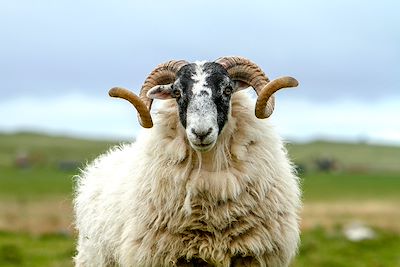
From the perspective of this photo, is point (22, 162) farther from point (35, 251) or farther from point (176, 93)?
point (176, 93)

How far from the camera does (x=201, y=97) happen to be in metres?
9.53

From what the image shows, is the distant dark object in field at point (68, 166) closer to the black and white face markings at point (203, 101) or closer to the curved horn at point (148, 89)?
the curved horn at point (148, 89)

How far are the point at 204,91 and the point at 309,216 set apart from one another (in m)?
24.2

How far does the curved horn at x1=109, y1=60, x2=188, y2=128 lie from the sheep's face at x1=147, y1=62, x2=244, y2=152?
8.2 inches

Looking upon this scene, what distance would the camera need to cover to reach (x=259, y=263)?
9.60 meters

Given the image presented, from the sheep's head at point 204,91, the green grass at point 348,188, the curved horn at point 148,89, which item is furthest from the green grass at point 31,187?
the sheep's head at point 204,91

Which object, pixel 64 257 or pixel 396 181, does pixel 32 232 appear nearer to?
pixel 64 257

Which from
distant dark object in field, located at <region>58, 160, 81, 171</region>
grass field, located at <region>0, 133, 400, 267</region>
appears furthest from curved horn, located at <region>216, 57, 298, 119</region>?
distant dark object in field, located at <region>58, 160, 81, 171</region>

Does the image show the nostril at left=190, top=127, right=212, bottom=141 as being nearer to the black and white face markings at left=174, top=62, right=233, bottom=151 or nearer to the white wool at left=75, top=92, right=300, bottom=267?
the black and white face markings at left=174, top=62, right=233, bottom=151

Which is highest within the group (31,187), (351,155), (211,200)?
(351,155)

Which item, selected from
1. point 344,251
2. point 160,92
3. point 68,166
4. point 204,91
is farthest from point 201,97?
point 68,166

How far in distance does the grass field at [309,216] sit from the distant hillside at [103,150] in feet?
2.20

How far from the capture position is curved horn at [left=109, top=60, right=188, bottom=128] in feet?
33.2

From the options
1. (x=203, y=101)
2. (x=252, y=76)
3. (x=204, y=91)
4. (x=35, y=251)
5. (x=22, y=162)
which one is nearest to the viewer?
(x=203, y=101)
